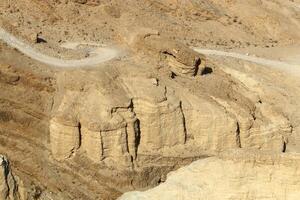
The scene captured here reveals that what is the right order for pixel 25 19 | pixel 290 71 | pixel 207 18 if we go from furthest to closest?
pixel 207 18
pixel 290 71
pixel 25 19

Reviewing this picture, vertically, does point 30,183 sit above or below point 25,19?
below

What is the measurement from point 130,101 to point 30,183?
6.52m

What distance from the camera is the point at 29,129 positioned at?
32.8 meters

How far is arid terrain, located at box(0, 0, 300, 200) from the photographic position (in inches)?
1027

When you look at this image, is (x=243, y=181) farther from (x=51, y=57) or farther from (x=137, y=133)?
(x=51, y=57)

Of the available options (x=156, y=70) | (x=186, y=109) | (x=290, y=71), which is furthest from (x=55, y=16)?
(x=290, y=71)

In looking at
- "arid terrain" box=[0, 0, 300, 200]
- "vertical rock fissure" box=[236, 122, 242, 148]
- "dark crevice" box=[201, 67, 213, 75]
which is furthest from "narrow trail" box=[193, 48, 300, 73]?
"vertical rock fissure" box=[236, 122, 242, 148]

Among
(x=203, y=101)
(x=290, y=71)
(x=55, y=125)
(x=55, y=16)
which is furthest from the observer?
(x=290, y=71)

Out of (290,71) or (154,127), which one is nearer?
(154,127)

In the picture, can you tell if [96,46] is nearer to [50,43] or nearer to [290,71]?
[50,43]

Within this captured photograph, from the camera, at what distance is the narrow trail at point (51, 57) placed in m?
35.3

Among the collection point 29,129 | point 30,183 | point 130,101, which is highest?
point 130,101

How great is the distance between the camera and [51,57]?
3584cm

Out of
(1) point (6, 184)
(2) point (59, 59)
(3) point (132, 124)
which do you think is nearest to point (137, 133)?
(3) point (132, 124)
